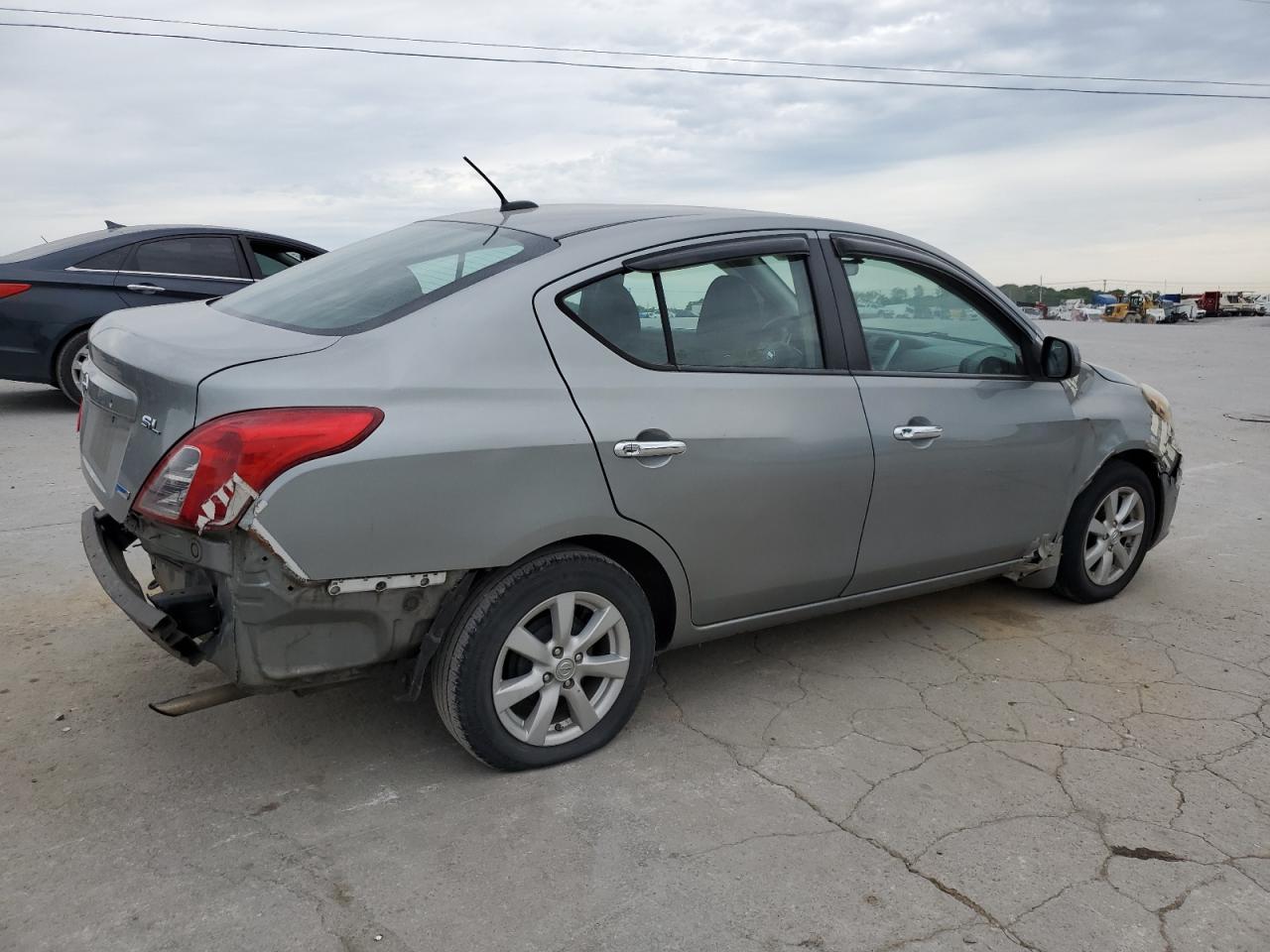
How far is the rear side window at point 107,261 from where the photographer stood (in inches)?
349

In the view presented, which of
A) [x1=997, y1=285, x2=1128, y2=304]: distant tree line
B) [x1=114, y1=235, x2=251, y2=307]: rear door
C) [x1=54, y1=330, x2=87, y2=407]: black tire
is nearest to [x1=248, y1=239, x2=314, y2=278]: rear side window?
[x1=114, y1=235, x2=251, y2=307]: rear door

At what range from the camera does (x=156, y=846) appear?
2.80 m

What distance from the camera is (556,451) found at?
3023mm

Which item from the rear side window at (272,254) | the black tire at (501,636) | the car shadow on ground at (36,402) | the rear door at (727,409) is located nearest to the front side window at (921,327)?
the rear door at (727,409)

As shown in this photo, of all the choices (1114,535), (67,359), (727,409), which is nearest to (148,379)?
(727,409)

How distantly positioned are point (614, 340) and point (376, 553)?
3.19 ft

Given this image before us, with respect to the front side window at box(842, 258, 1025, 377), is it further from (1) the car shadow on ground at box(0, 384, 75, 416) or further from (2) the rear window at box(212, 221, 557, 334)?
(1) the car shadow on ground at box(0, 384, 75, 416)

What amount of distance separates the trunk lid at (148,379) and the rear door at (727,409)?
0.81 metres

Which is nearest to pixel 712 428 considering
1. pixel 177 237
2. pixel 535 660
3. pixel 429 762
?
pixel 535 660

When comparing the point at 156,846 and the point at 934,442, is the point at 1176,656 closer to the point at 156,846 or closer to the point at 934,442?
the point at 934,442

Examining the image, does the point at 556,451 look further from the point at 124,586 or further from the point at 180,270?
the point at 180,270

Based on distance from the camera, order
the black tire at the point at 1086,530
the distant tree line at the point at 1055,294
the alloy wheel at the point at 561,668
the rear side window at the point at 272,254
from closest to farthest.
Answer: the alloy wheel at the point at 561,668 → the black tire at the point at 1086,530 → the rear side window at the point at 272,254 → the distant tree line at the point at 1055,294

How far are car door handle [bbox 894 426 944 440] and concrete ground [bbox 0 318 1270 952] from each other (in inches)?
35.1

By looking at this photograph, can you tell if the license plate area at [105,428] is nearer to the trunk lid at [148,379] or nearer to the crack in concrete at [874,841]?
the trunk lid at [148,379]
